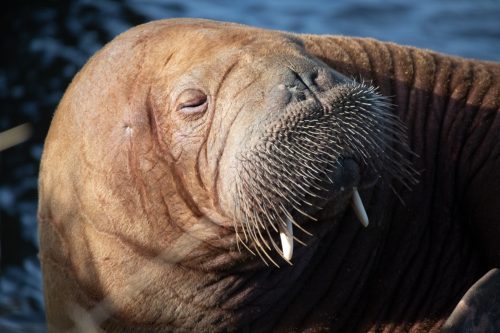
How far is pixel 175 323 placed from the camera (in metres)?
7.14

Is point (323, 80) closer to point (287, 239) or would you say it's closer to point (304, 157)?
point (304, 157)

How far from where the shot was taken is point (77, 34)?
15.3 m

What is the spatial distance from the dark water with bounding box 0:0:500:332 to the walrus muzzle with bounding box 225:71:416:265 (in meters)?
5.24

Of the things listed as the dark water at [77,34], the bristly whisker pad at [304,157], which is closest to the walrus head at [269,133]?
the bristly whisker pad at [304,157]

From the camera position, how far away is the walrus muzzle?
6.39 m

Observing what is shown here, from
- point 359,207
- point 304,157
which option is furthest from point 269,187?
point 359,207

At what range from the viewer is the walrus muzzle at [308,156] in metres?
6.39

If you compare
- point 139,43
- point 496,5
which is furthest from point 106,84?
point 496,5

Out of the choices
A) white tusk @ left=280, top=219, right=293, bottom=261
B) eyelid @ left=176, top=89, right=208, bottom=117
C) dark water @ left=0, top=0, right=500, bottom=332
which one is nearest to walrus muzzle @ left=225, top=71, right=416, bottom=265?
white tusk @ left=280, top=219, right=293, bottom=261

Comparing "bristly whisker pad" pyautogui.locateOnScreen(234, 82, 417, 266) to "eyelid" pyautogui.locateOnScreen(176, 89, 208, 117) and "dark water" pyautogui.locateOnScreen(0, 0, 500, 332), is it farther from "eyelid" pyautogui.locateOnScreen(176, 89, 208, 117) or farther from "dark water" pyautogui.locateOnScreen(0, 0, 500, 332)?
"dark water" pyautogui.locateOnScreen(0, 0, 500, 332)

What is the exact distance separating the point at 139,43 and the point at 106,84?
323 mm

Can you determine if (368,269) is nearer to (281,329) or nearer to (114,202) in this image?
(281,329)

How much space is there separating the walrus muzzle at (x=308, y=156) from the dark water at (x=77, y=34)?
524 centimetres

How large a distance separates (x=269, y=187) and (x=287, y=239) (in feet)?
0.98
